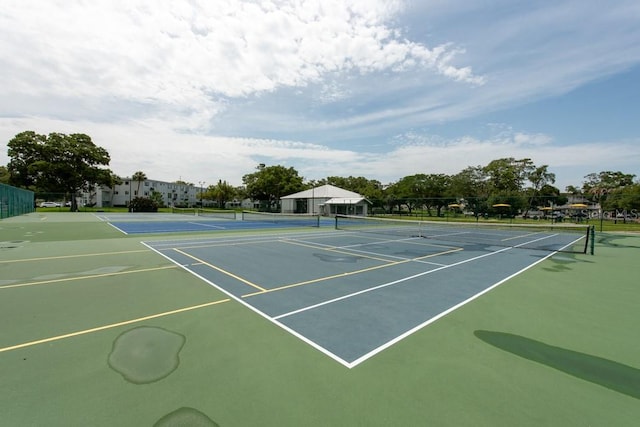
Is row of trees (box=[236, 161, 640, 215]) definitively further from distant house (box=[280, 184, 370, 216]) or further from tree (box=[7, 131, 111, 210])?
tree (box=[7, 131, 111, 210])

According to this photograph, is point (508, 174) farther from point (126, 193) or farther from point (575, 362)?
point (126, 193)

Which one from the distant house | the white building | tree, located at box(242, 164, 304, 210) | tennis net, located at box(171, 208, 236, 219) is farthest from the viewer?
the white building

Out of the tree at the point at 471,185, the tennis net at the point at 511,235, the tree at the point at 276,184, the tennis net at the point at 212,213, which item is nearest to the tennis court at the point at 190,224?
the tennis net at the point at 212,213

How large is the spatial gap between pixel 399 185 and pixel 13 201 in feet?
229

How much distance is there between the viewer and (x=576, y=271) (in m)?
10.0

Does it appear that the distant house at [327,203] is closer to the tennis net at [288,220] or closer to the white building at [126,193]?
the tennis net at [288,220]

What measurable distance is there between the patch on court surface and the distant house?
36.4 meters

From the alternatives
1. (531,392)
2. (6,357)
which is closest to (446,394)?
(531,392)

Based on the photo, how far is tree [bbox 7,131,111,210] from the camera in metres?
49.4

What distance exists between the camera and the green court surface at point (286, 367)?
289cm

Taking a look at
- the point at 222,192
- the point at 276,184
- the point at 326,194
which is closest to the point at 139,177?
the point at 222,192

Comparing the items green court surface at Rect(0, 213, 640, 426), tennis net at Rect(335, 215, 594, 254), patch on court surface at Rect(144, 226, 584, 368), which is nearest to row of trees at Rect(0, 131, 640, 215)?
tennis net at Rect(335, 215, 594, 254)

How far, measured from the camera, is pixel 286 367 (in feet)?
12.3

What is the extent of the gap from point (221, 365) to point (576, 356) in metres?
5.18
